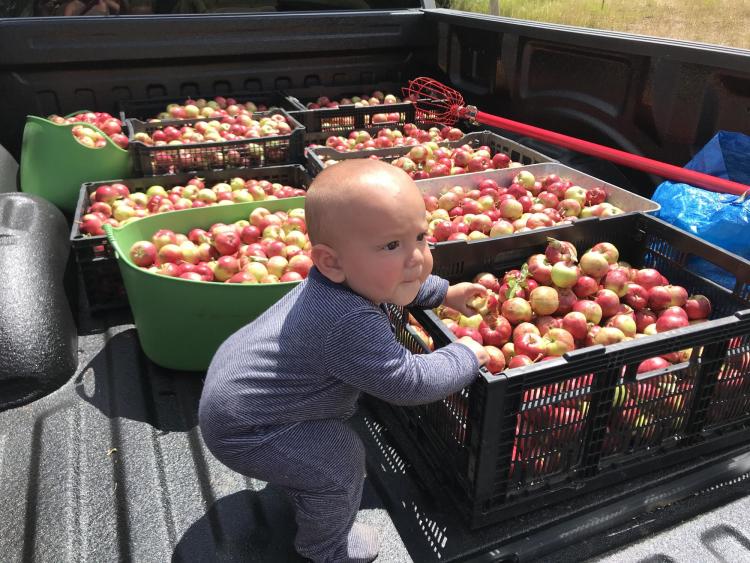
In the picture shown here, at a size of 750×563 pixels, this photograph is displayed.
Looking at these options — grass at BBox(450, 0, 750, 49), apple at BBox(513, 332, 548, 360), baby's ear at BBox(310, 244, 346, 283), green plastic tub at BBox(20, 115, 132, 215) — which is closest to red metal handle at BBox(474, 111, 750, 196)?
apple at BBox(513, 332, 548, 360)

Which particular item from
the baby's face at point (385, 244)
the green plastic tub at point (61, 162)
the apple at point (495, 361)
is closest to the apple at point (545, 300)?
the apple at point (495, 361)

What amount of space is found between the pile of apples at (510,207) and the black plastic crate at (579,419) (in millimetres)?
821

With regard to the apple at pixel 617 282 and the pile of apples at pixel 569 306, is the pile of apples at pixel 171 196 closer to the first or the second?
the pile of apples at pixel 569 306

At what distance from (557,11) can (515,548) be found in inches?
357

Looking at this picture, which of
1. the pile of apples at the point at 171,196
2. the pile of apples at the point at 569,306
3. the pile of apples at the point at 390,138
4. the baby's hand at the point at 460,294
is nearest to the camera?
the baby's hand at the point at 460,294

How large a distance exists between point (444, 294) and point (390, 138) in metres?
2.35

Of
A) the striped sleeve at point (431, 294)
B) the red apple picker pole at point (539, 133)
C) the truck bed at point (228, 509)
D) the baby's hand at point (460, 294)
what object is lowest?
the truck bed at point (228, 509)

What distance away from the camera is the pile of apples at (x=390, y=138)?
3973 mm

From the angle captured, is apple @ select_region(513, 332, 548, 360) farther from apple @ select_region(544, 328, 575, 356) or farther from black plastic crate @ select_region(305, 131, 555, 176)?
black plastic crate @ select_region(305, 131, 555, 176)

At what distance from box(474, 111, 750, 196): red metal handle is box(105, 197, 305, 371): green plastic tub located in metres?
1.73

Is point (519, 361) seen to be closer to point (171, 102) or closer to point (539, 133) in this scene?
point (539, 133)

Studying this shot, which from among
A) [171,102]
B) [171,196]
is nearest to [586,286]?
[171,196]

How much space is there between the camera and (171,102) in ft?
13.6

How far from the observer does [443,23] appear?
419 centimetres
